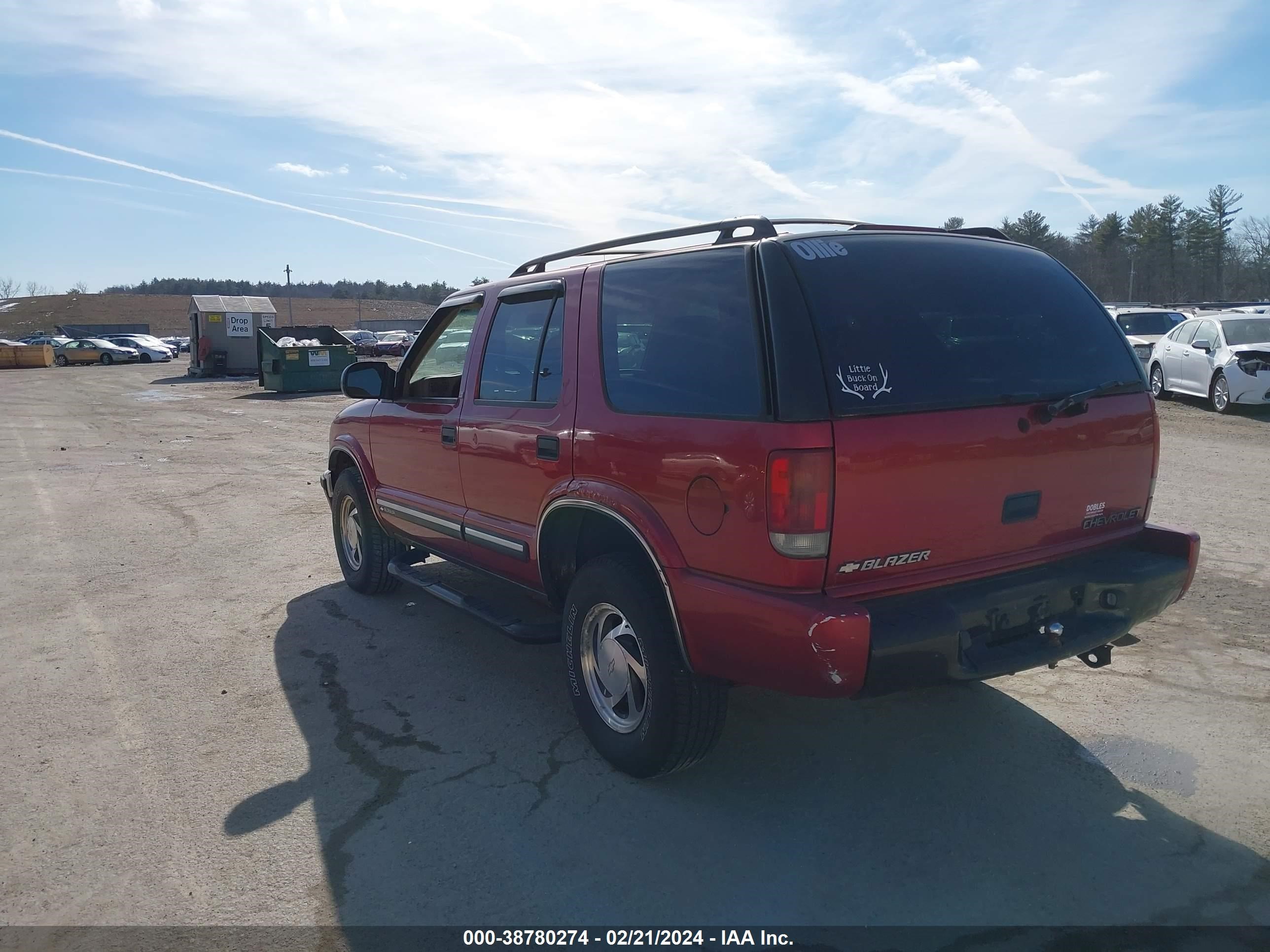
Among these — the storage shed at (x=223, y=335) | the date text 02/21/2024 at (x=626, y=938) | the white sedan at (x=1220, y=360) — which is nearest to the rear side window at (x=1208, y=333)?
the white sedan at (x=1220, y=360)

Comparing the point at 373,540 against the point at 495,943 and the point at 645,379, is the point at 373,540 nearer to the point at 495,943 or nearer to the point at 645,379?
the point at 645,379

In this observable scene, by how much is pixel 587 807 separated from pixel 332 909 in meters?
0.97

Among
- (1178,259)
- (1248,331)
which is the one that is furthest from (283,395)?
(1178,259)

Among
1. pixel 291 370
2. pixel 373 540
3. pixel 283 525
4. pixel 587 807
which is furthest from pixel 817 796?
pixel 291 370

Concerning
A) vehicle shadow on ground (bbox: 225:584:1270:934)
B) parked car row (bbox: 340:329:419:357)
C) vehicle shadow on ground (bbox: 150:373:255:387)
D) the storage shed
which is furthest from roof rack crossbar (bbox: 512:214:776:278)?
the storage shed

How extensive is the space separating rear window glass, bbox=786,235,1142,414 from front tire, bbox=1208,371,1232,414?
45.2ft

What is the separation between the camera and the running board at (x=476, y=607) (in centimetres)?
430

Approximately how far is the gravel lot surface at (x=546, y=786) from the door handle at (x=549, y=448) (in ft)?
4.03

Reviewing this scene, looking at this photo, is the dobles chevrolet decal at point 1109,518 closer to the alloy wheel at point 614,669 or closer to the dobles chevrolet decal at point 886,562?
the dobles chevrolet decal at point 886,562

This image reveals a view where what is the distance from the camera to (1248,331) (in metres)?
15.8

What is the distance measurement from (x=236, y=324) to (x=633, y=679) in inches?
1457

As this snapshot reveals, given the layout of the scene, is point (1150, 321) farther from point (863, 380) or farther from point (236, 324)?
point (236, 324)

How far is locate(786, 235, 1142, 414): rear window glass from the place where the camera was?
3.19 metres

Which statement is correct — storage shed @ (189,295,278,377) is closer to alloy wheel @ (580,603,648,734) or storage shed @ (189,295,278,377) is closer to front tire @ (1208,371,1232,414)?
→ front tire @ (1208,371,1232,414)
